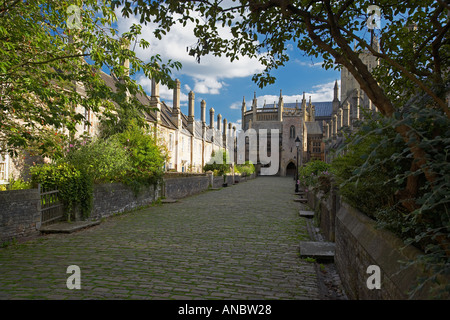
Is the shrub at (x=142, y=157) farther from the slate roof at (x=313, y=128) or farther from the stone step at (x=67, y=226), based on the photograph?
the slate roof at (x=313, y=128)

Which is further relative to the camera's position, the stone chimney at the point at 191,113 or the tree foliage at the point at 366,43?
the stone chimney at the point at 191,113

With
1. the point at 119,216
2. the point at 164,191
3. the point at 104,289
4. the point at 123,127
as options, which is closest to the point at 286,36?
the point at 104,289

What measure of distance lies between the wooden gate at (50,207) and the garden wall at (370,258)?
769 cm

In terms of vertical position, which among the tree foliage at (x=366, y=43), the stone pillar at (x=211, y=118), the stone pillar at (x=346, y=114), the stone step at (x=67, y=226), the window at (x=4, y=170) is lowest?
the stone step at (x=67, y=226)

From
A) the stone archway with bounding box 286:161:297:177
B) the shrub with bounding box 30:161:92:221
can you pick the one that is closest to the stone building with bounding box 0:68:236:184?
the shrub with bounding box 30:161:92:221

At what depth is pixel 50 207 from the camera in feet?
28.8

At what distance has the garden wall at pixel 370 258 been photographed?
238 cm

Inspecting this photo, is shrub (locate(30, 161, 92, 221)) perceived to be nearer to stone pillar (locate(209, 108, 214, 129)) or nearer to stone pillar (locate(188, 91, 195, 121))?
stone pillar (locate(188, 91, 195, 121))

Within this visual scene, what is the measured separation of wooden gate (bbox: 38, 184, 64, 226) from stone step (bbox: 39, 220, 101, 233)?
0.66 ft

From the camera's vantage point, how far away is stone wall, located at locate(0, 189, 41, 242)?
717 cm

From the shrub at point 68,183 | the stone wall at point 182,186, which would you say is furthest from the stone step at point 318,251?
the stone wall at point 182,186

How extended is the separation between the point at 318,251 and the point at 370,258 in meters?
3.00

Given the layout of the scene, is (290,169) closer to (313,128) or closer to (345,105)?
(313,128)
